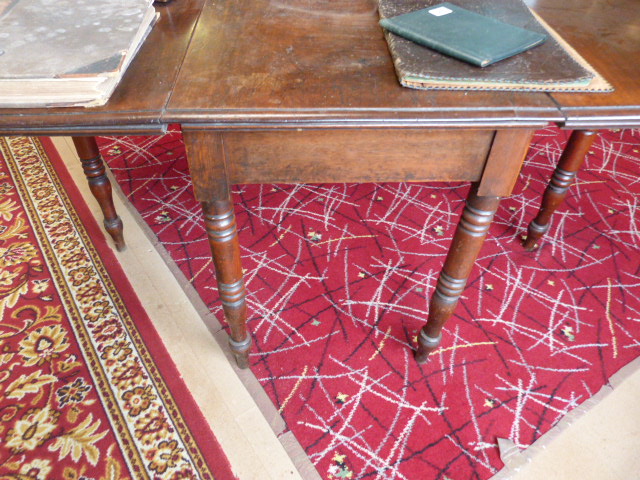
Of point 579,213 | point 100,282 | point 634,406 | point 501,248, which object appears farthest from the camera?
point 579,213

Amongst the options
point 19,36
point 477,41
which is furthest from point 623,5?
point 19,36

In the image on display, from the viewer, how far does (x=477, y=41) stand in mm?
905

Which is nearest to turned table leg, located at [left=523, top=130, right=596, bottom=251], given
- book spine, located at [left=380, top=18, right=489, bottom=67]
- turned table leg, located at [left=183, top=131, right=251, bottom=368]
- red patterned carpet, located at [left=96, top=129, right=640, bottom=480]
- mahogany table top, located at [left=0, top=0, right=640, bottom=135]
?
red patterned carpet, located at [left=96, top=129, right=640, bottom=480]

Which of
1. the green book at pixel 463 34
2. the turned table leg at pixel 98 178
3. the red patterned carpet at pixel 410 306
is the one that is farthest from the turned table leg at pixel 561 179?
the turned table leg at pixel 98 178

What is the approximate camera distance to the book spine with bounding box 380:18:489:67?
86 cm

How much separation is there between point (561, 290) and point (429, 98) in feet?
3.75

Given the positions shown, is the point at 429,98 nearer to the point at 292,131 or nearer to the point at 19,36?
the point at 292,131

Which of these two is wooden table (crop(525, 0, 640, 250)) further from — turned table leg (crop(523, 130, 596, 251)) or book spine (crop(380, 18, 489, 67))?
book spine (crop(380, 18, 489, 67))

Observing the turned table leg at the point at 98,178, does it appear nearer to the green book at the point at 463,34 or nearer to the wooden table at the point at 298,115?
the wooden table at the point at 298,115

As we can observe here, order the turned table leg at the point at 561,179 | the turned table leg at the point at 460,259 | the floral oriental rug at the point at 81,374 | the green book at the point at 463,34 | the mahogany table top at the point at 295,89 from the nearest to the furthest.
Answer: the mahogany table top at the point at 295,89, the green book at the point at 463,34, the turned table leg at the point at 460,259, the floral oriental rug at the point at 81,374, the turned table leg at the point at 561,179

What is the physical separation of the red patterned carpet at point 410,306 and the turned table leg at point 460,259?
0.17 meters

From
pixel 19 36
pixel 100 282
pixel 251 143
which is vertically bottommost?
pixel 100 282

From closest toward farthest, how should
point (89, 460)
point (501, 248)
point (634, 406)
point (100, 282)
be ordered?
point (89, 460), point (634, 406), point (100, 282), point (501, 248)

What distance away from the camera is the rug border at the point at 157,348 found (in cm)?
119
